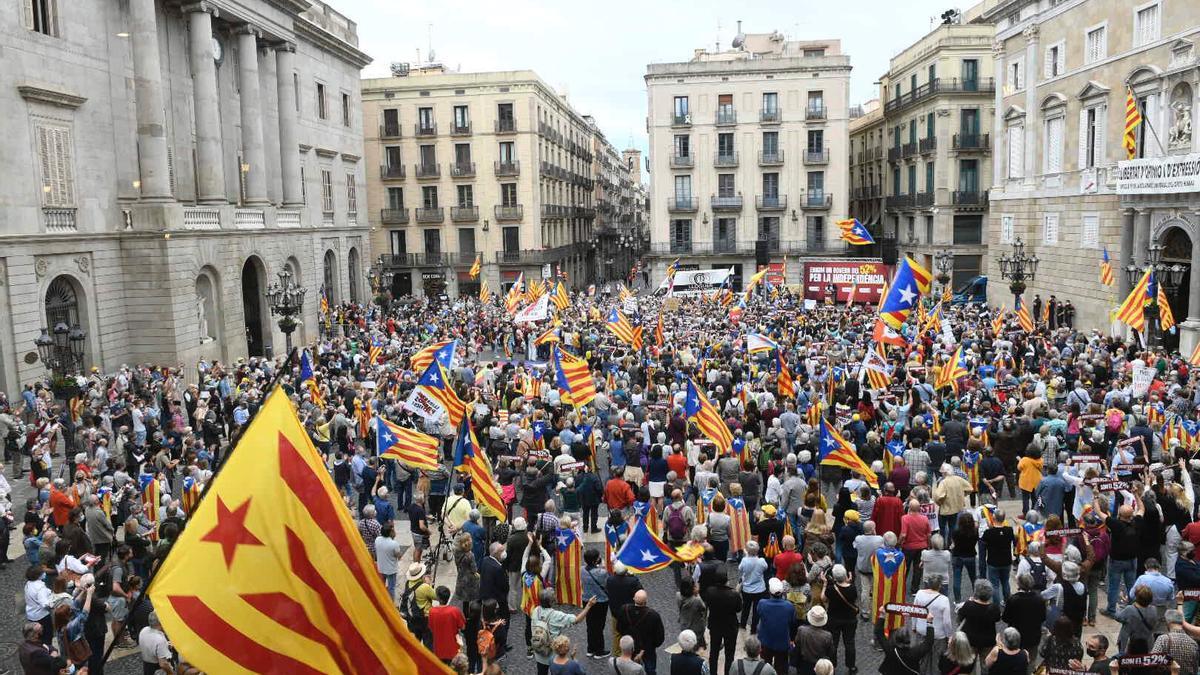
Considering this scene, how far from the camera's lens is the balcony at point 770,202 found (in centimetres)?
5838

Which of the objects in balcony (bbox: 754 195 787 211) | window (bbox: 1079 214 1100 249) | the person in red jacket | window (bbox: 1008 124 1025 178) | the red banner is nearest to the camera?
the person in red jacket

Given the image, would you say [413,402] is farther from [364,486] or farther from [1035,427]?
[1035,427]

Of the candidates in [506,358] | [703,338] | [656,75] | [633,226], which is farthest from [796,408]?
[633,226]

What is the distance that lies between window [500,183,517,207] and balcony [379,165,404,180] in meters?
6.41

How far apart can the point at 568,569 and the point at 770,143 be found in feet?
163

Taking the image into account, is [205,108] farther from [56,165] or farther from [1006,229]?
[1006,229]

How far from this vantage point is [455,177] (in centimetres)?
5784

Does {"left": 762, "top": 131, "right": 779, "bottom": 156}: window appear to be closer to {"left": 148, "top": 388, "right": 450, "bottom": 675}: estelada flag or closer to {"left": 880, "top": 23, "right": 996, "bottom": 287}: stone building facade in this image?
{"left": 880, "top": 23, "right": 996, "bottom": 287}: stone building facade

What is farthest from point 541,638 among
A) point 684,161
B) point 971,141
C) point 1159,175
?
point 684,161

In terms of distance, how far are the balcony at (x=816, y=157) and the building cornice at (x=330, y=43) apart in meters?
26.7

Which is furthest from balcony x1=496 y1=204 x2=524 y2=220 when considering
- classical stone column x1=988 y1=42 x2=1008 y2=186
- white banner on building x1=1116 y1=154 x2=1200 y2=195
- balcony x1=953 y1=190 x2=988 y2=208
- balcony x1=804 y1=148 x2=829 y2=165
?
white banner on building x1=1116 y1=154 x2=1200 y2=195

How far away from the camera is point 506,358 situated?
3512 centimetres

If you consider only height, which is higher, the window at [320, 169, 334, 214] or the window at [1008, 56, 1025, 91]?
the window at [1008, 56, 1025, 91]

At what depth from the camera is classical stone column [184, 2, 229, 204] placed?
106 ft
